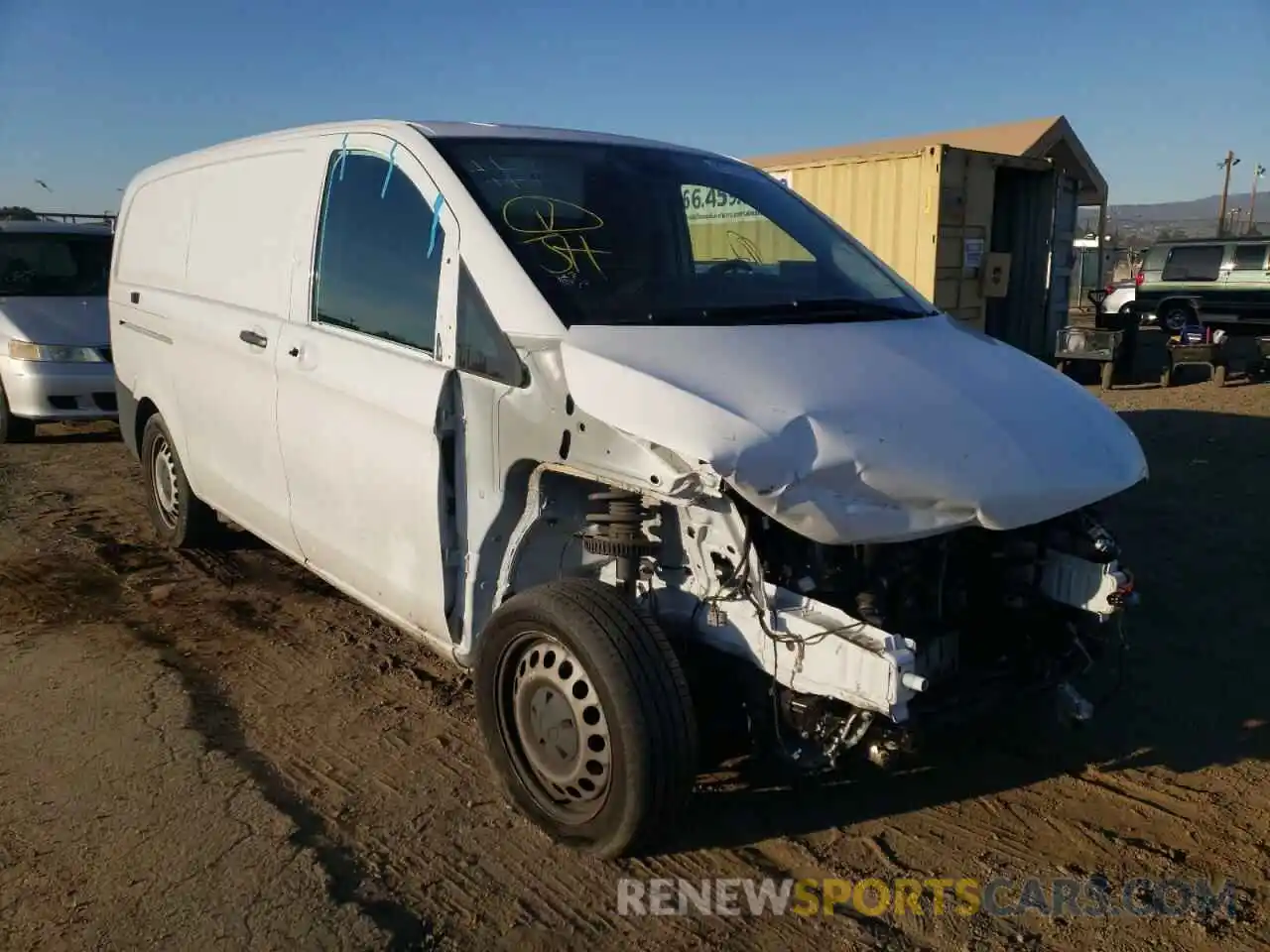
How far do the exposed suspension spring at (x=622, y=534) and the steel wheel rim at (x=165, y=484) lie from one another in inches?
138

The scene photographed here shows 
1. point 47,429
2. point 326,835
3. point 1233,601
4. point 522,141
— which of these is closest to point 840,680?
point 326,835

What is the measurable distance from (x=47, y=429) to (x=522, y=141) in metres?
8.18

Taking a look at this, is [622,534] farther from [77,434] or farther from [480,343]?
[77,434]

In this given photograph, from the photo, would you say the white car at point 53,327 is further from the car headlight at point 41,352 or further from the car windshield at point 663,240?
the car windshield at point 663,240

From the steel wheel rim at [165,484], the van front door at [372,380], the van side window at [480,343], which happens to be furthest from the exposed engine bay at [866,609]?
the steel wheel rim at [165,484]

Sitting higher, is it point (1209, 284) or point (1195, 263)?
point (1195, 263)

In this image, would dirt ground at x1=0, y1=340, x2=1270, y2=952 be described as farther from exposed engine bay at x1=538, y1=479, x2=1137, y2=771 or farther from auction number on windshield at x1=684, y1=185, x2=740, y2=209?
auction number on windshield at x1=684, y1=185, x2=740, y2=209

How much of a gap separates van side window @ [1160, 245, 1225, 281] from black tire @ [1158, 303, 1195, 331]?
516 millimetres

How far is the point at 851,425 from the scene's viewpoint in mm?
2801

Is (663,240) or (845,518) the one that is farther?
(663,240)

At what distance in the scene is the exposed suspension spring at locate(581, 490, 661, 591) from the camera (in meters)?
3.02

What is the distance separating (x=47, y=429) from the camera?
33.3ft

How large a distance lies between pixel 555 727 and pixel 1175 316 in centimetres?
1782

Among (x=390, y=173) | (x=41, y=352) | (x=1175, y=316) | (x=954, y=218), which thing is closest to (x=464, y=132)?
(x=390, y=173)
